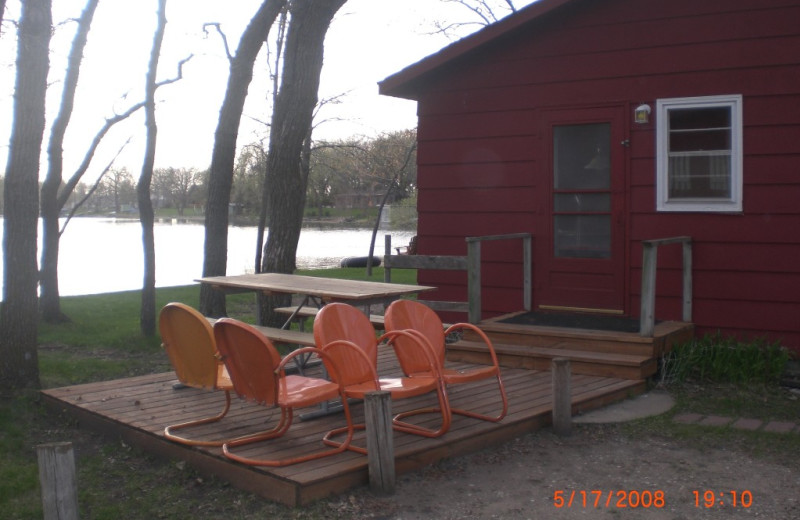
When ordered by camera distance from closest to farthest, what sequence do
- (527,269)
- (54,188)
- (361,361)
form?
1. (361,361)
2. (527,269)
3. (54,188)

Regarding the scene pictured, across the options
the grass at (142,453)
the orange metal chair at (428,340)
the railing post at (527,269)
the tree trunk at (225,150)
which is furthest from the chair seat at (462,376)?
the tree trunk at (225,150)

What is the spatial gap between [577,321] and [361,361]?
133 inches

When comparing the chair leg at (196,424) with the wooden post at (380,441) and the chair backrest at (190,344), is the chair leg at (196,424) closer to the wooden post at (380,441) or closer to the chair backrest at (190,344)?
the chair backrest at (190,344)

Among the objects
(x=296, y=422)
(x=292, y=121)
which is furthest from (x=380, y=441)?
(x=292, y=121)

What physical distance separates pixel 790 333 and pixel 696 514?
3.84 metres

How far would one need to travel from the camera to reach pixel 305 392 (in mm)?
5094

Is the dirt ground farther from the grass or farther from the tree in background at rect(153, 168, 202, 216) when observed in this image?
the tree in background at rect(153, 168, 202, 216)

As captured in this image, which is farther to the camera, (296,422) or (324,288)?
(324,288)

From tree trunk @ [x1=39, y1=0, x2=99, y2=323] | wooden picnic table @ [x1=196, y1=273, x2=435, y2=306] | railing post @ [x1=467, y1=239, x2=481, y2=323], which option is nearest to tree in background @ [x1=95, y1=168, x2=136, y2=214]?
tree trunk @ [x1=39, y1=0, x2=99, y2=323]

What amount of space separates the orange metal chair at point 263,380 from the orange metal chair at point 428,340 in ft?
2.63

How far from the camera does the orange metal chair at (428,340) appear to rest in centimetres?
570

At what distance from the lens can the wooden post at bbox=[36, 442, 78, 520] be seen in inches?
150

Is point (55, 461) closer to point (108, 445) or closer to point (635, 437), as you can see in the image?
point (108, 445)

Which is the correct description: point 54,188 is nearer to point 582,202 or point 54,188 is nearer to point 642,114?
point 582,202
